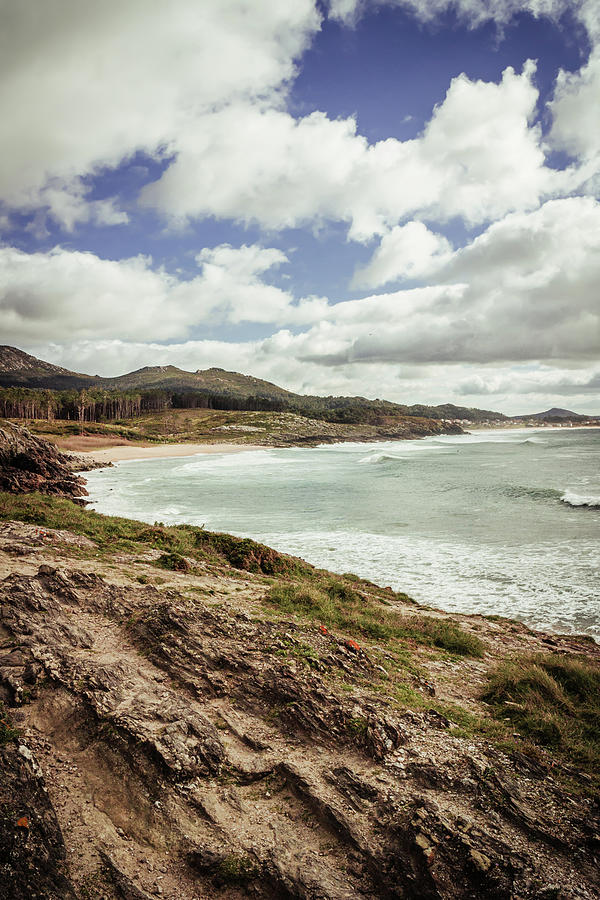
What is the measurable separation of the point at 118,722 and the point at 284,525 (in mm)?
20695

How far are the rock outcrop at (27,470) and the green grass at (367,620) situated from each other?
76.5 ft

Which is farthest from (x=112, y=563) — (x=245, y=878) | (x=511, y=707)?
(x=511, y=707)

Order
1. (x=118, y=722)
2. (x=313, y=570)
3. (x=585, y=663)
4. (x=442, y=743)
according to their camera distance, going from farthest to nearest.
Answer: (x=313, y=570)
(x=585, y=663)
(x=442, y=743)
(x=118, y=722)

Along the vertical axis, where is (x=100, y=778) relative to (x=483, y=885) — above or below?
above

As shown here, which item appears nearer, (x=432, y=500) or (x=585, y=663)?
(x=585, y=663)

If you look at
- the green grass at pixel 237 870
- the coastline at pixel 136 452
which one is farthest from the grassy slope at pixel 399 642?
the coastline at pixel 136 452

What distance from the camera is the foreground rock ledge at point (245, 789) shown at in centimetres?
411

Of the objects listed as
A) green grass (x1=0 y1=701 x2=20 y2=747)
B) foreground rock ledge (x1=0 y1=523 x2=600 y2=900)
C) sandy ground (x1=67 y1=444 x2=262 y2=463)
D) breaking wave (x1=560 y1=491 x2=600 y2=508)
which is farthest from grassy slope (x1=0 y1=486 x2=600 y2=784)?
sandy ground (x1=67 y1=444 x2=262 y2=463)

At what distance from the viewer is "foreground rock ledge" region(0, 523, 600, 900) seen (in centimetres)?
411

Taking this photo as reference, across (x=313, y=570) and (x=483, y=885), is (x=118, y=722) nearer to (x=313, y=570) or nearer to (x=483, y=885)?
(x=483, y=885)

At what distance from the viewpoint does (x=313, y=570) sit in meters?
16.1

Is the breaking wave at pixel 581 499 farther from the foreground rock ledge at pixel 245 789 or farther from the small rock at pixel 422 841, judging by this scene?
the small rock at pixel 422 841

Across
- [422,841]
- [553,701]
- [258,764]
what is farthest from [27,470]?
[422,841]

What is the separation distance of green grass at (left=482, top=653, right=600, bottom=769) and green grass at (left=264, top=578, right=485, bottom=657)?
1361 millimetres
